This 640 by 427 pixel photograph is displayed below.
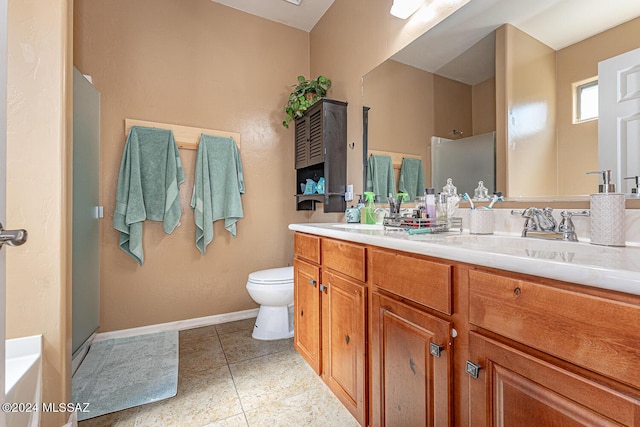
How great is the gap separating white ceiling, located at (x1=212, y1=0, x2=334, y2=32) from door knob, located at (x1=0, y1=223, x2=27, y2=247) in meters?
2.58

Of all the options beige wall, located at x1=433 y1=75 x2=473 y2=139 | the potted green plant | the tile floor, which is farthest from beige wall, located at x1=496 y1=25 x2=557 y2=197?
the potted green plant

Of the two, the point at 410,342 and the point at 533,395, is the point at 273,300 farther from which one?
the point at 533,395

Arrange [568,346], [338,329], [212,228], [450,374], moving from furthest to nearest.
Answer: [212,228] < [338,329] < [450,374] < [568,346]

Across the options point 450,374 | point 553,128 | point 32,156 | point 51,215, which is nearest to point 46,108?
point 32,156

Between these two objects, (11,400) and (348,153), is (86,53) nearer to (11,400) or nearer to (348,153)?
(348,153)

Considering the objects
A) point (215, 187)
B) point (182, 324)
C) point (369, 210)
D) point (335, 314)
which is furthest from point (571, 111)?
point (182, 324)

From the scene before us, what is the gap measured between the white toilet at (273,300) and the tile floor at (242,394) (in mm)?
104

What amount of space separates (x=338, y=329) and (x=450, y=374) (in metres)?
0.60

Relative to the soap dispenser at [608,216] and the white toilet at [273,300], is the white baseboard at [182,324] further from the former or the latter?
the soap dispenser at [608,216]

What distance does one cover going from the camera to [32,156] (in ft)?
3.59

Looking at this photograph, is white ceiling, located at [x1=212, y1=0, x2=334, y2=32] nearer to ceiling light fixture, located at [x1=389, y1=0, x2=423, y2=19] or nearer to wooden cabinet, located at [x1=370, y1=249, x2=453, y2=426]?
ceiling light fixture, located at [x1=389, y1=0, x2=423, y2=19]

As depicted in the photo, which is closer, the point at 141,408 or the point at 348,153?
the point at 141,408

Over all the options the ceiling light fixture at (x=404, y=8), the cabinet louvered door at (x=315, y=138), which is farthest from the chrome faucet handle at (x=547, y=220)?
the cabinet louvered door at (x=315, y=138)

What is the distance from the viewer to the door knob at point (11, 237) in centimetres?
61
